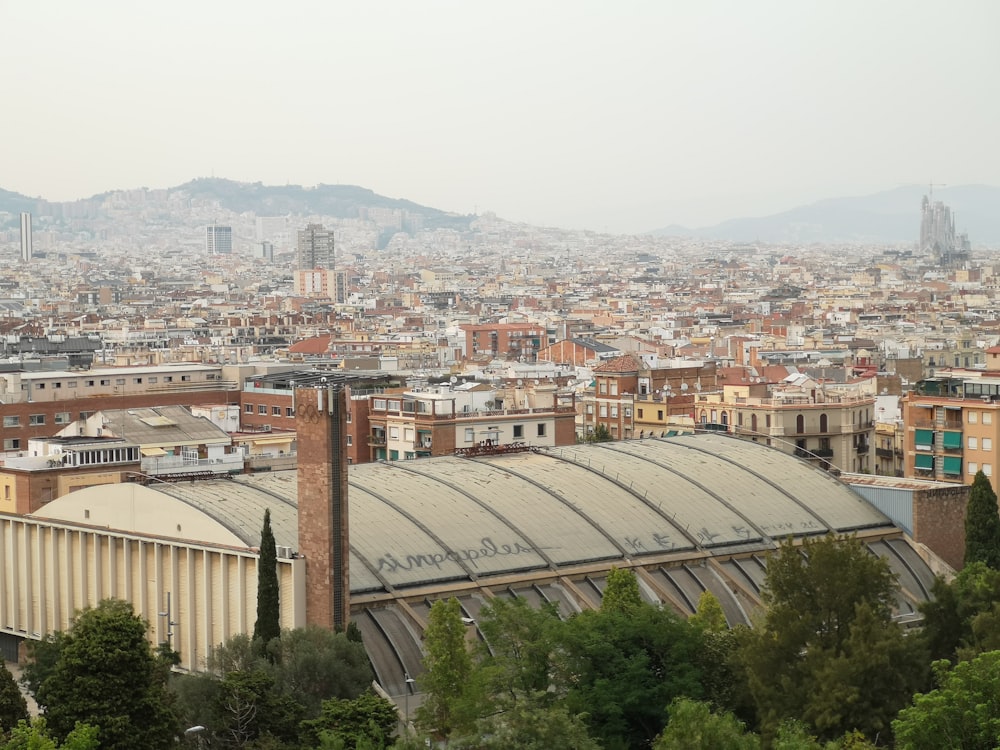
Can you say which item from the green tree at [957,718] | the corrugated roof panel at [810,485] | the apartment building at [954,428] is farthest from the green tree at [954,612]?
the apartment building at [954,428]

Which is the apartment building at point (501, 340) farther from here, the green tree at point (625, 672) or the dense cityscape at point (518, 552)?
the green tree at point (625, 672)

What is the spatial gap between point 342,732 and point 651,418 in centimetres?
4219

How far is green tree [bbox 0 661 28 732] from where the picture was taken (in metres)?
29.6

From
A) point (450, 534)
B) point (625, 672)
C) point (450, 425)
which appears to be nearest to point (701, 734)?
point (625, 672)

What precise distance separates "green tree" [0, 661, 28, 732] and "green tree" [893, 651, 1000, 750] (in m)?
12.9

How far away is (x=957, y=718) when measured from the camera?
26.3 m

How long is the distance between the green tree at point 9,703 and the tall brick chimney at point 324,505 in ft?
19.8

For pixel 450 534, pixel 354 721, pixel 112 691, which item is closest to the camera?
pixel 112 691

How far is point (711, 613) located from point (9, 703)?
12744mm

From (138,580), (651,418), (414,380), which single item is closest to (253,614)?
(138,580)

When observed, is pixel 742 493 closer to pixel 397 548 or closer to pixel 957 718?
pixel 397 548

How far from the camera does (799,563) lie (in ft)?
102

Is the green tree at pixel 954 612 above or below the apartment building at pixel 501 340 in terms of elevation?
below

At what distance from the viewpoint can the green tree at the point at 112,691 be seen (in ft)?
91.2
